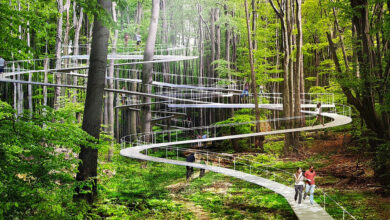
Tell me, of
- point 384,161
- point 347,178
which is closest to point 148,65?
point 347,178

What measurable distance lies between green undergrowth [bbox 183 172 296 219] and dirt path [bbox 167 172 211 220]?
0.19 m

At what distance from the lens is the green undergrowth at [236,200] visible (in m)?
10.0

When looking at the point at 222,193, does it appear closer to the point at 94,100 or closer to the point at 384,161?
the point at 384,161

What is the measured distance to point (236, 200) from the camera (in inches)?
463

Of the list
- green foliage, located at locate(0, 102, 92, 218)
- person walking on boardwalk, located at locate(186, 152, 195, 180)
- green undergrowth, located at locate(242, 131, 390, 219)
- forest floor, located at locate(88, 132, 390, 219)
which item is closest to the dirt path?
forest floor, located at locate(88, 132, 390, 219)

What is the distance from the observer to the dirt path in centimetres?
1005

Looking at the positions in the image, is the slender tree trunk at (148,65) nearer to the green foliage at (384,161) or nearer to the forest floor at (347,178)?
the forest floor at (347,178)

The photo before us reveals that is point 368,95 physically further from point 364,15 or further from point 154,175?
point 154,175

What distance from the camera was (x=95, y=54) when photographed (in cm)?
821

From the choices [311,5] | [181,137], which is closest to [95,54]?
[311,5]

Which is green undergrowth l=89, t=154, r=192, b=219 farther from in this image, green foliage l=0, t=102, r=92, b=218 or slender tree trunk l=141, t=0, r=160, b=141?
slender tree trunk l=141, t=0, r=160, b=141

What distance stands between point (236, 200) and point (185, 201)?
1.73 metres

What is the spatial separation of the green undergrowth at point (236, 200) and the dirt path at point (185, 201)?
0.62ft

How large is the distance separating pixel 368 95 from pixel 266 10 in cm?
1780
